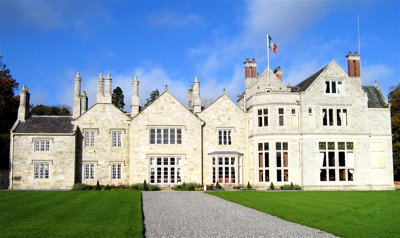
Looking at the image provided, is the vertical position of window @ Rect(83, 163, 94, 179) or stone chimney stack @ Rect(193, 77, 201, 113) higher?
stone chimney stack @ Rect(193, 77, 201, 113)

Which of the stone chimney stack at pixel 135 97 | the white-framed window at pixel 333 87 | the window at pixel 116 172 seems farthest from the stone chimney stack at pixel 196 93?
the white-framed window at pixel 333 87

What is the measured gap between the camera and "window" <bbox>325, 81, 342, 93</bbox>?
120ft

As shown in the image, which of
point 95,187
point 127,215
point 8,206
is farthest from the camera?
point 95,187

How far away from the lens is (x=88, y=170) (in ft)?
122

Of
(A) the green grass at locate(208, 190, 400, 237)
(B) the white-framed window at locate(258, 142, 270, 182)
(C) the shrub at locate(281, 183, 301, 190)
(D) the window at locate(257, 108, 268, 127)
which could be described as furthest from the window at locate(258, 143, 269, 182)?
Answer: (A) the green grass at locate(208, 190, 400, 237)

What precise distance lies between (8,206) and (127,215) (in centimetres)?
619

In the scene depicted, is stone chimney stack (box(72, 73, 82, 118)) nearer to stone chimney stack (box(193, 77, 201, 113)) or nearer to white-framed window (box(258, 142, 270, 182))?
stone chimney stack (box(193, 77, 201, 113))

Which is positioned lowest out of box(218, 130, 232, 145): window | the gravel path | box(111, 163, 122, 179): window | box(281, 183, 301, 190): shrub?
the gravel path

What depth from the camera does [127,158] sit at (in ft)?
123

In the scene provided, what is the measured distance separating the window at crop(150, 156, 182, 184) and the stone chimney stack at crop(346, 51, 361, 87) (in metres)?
16.7

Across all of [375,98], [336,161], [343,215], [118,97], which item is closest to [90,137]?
[336,161]

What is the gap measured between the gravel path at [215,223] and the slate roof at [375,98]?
22.2 meters

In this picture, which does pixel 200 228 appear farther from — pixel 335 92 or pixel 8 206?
pixel 335 92

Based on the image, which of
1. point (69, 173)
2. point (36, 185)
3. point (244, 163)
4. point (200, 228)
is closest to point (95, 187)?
point (69, 173)
